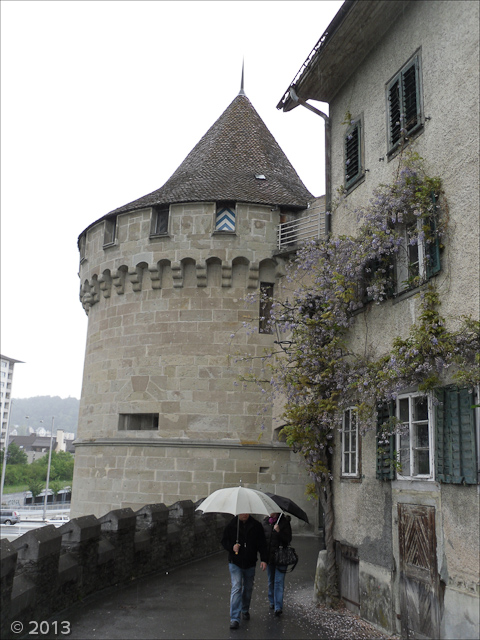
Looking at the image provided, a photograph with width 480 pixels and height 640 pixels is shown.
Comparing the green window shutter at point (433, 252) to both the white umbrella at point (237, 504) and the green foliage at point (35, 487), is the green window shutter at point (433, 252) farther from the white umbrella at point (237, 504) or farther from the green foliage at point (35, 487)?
the green foliage at point (35, 487)

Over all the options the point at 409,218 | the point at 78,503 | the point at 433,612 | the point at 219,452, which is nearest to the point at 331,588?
the point at 433,612

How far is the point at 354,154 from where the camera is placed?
909 cm

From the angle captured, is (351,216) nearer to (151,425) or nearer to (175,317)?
(175,317)

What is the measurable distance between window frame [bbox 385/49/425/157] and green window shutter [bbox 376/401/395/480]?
3.20m

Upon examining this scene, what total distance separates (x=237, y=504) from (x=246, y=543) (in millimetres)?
479

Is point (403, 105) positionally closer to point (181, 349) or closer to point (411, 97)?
point (411, 97)

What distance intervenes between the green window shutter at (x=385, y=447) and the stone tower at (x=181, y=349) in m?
6.47

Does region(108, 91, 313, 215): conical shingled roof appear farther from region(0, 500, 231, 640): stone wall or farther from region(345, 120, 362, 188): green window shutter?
region(0, 500, 231, 640): stone wall

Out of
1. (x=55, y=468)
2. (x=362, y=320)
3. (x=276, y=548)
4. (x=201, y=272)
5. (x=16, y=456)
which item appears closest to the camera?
(x=276, y=548)

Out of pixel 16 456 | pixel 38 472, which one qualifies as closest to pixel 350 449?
pixel 38 472

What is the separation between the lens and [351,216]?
8.97 metres

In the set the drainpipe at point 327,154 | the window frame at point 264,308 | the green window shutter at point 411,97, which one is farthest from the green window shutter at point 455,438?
the window frame at point 264,308

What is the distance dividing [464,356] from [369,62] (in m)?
4.88

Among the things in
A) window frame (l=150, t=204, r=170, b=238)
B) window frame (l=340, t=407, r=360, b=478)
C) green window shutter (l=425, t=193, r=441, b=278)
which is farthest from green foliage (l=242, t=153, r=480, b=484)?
window frame (l=150, t=204, r=170, b=238)
